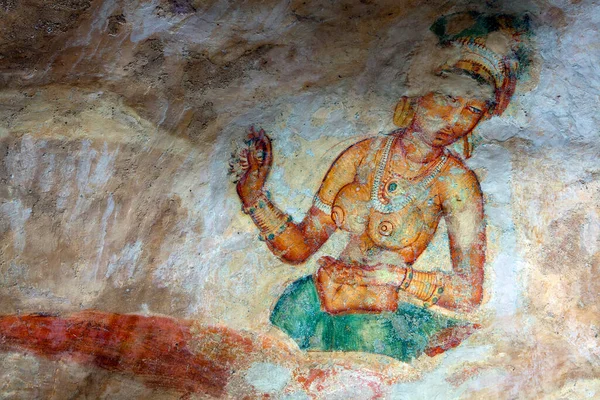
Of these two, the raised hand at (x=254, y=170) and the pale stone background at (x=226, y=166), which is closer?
the pale stone background at (x=226, y=166)

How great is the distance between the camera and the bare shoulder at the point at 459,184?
158 inches

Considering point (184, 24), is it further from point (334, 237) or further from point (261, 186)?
point (334, 237)

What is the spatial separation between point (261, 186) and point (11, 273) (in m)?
1.65

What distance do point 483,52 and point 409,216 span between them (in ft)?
3.71

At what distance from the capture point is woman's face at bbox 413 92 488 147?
393cm

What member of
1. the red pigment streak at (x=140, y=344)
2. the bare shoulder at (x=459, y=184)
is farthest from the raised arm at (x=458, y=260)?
the red pigment streak at (x=140, y=344)

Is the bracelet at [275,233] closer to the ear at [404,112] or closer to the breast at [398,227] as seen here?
the breast at [398,227]

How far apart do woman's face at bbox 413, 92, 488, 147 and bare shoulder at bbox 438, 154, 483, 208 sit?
0.60ft

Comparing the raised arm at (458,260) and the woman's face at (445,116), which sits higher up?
the woman's face at (445,116)

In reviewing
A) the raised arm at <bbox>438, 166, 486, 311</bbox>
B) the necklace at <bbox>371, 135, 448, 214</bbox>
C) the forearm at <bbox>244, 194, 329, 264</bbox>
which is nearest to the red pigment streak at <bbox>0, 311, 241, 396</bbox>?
the forearm at <bbox>244, 194, 329, 264</bbox>

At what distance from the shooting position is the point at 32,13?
3.54m

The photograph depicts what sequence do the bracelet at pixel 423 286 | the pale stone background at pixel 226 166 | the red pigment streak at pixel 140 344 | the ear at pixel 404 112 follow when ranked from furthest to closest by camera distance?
the bracelet at pixel 423 286
the ear at pixel 404 112
the red pigment streak at pixel 140 344
the pale stone background at pixel 226 166

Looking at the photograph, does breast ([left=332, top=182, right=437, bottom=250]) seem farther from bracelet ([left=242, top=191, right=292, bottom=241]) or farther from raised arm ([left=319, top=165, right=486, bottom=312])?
bracelet ([left=242, top=191, right=292, bottom=241])

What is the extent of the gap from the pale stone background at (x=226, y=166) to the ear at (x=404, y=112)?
7cm
